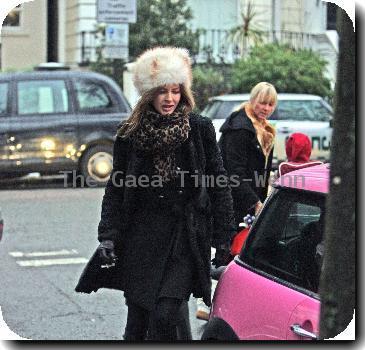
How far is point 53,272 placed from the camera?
916cm

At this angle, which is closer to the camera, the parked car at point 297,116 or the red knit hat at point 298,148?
the red knit hat at point 298,148

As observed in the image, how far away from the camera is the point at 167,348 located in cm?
491

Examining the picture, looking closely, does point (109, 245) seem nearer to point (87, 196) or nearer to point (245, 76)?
point (87, 196)

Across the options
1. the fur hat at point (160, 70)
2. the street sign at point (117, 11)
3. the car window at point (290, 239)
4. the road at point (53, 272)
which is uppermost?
the street sign at point (117, 11)

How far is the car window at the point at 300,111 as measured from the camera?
17875 mm

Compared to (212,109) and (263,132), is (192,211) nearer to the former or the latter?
(263,132)

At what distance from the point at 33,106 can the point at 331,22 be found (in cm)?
1173

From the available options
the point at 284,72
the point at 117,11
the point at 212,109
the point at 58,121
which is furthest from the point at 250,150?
the point at 284,72

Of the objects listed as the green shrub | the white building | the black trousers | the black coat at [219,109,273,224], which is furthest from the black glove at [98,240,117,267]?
the white building

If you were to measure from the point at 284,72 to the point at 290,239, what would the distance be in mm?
17091

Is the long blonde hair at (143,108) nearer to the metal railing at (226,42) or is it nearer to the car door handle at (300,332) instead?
the car door handle at (300,332)

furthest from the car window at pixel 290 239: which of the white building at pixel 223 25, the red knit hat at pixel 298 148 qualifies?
the white building at pixel 223 25

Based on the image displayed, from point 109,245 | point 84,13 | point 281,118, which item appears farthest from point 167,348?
point 84,13

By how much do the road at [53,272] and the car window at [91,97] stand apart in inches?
63.7
